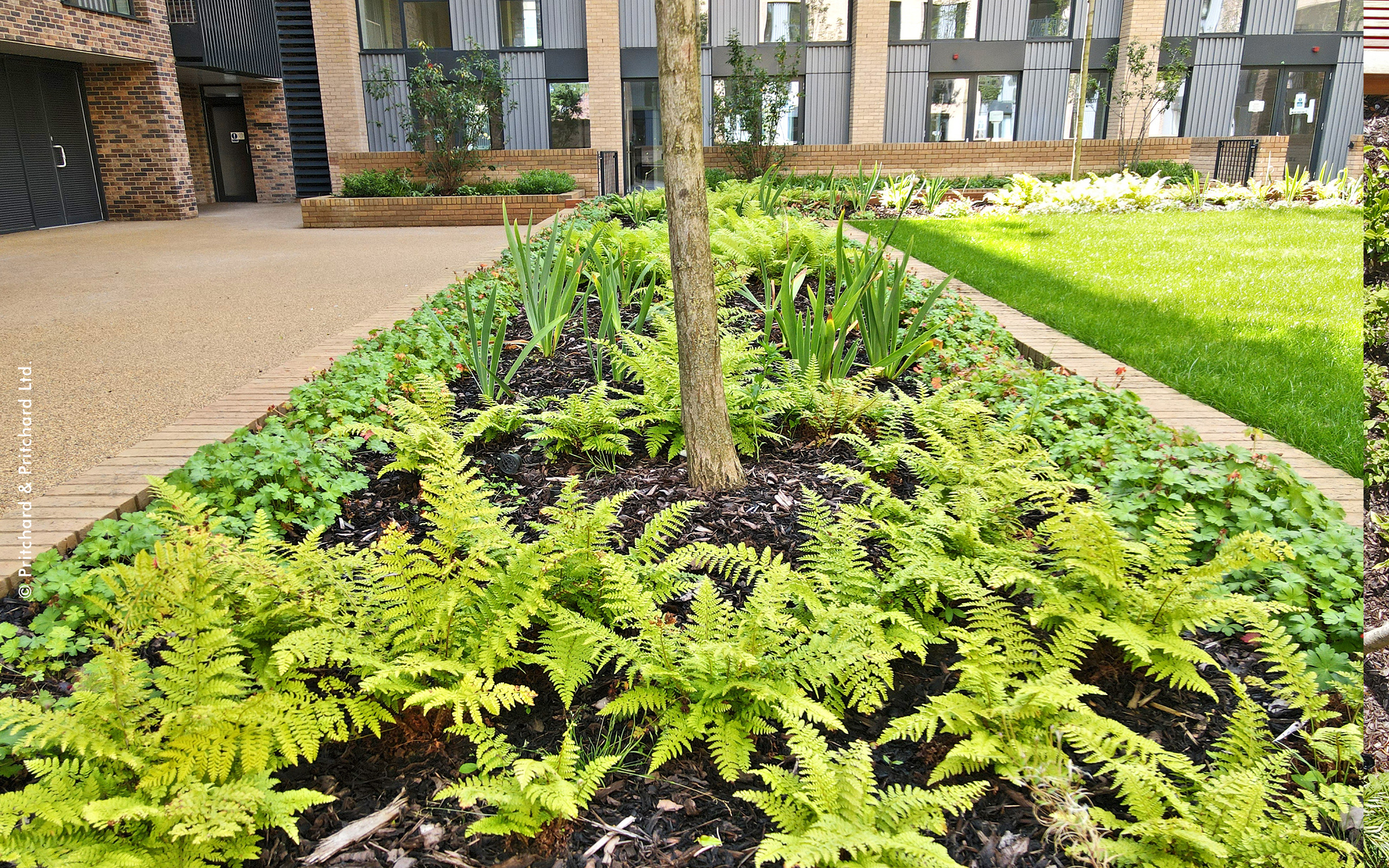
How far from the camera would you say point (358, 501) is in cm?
277

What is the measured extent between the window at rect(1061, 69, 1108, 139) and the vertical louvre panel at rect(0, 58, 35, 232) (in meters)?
19.5

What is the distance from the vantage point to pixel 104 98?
13891 millimetres

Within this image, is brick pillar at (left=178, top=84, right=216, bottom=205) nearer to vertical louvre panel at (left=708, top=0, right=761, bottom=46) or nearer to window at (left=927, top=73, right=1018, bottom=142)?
vertical louvre panel at (left=708, top=0, right=761, bottom=46)

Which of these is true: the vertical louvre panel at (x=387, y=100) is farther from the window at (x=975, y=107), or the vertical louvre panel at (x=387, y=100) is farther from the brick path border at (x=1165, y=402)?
the brick path border at (x=1165, y=402)

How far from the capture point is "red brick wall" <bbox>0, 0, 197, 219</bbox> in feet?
44.4

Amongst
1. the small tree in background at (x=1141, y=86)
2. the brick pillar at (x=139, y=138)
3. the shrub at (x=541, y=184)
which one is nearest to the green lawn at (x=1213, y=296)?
the shrub at (x=541, y=184)

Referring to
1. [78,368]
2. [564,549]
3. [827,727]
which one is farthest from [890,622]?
[78,368]

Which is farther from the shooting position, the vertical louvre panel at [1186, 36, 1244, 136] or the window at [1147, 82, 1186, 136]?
the window at [1147, 82, 1186, 136]

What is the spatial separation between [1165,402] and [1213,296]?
7.11ft

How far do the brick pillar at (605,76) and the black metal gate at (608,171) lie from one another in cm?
20

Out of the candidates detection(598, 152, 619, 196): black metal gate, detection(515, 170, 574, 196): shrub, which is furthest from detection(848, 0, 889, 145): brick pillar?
detection(515, 170, 574, 196): shrub

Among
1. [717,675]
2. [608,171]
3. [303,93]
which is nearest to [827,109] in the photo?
[608,171]

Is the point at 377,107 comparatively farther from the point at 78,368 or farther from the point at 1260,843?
the point at 1260,843

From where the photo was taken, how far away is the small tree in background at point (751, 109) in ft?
54.9
